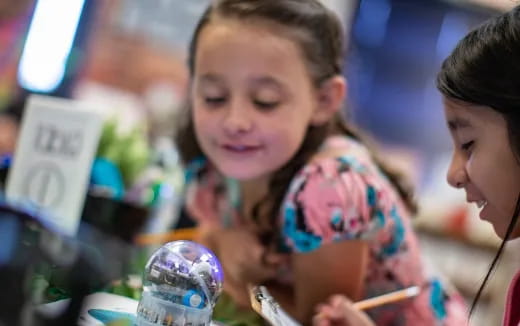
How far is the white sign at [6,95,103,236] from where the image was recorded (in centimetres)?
82

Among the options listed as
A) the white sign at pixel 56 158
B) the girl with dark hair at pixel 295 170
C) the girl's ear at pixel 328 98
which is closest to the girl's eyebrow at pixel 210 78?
the girl with dark hair at pixel 295 170

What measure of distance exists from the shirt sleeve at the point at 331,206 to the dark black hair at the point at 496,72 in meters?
0.19

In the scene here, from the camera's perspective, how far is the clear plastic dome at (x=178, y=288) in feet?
1.54

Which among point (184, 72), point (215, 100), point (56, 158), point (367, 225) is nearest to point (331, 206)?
point (367, 225)

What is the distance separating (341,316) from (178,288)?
211mm

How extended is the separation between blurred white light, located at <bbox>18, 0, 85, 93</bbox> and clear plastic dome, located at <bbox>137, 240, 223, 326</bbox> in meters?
0.64

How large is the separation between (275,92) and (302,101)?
0.04m

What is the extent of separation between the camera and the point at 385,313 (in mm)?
694

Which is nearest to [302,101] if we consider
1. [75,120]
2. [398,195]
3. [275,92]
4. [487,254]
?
[275,92]

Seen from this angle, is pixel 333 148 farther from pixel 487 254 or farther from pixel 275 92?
pixel 487 254

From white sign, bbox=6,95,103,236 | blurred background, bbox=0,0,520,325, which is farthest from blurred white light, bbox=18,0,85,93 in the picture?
white sign, bbox=6,95,103,236

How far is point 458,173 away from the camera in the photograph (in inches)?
20.8

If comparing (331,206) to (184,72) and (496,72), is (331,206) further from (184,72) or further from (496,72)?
(184,72)

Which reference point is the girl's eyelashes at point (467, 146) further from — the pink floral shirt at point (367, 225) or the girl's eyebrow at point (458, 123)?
the pink floral shirt at point (367, 225)
